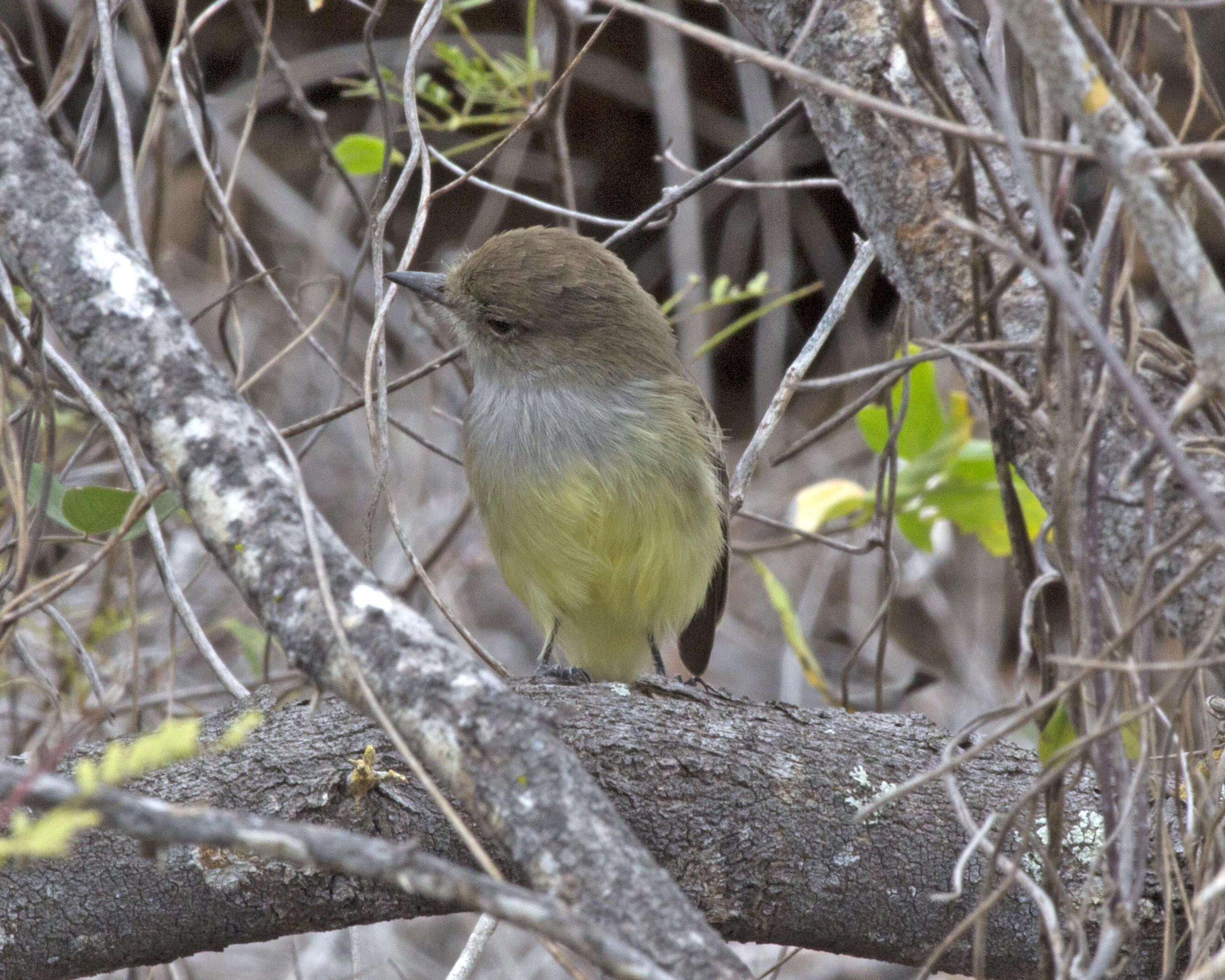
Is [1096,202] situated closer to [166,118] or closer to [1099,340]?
[166,118]

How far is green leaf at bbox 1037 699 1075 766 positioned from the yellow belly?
1948 mm

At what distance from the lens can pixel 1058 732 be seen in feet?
6.95

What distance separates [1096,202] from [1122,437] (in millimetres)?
5586

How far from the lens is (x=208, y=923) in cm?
247

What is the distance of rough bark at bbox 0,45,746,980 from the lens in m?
1.51

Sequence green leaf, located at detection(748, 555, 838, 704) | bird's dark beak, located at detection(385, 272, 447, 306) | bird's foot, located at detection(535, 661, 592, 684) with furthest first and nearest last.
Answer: green leaf, located at detection(748, 555, 838, 704) < bird's foot, located at detection(535, 661, 592, 684) < bird's dark beak, located at detection(385, 272, 447, 306)

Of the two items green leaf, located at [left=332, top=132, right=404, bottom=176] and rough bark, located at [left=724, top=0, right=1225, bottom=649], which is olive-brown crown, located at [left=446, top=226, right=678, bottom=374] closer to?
green leaf, located at [left=332, top=132, right=404, bottom=176]

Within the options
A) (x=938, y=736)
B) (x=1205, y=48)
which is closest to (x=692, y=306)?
(x=1205, y=48)

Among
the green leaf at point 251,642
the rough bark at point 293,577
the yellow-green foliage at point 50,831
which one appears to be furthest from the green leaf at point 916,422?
the yellow-green foliage at point 50,831

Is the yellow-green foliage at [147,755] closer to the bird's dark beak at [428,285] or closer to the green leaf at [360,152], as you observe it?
the bird's dark beak at [428,285]

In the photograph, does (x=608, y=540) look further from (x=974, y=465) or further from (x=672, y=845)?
(x=672, y=845)

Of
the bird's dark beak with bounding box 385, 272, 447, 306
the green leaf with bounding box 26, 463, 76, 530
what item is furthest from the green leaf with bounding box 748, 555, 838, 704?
the green leaf with bounding box 26, 463, 76, 530

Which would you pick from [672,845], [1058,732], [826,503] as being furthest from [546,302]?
[1058,732]

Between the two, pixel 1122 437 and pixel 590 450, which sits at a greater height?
pixel 1122 437
